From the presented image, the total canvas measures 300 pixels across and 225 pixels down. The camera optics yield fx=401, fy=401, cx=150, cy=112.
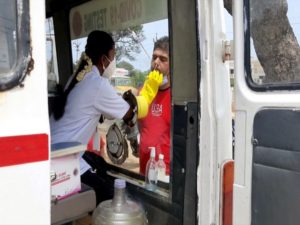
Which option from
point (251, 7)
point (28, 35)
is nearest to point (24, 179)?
point (28, 35)

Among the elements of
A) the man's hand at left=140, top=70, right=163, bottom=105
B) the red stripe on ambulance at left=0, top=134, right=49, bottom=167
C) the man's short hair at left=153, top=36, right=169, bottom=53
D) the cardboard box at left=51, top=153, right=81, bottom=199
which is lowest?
the cardboard box at left=51, top=153, right=81, bottom=199

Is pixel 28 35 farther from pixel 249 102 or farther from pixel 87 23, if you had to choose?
pixel 87 23

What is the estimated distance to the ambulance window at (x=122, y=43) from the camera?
258 cm

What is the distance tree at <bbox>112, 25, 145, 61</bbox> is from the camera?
2709mm

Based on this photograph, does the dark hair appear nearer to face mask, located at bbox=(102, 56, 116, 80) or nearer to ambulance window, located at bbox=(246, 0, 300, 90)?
face mask, located at bbox=(102, 56, 116, 80)

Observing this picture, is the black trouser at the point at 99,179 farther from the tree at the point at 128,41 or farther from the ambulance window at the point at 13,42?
the ambulance window at the point at 13,42

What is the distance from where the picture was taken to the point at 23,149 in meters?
1.15

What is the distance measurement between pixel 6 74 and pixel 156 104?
2097 mm

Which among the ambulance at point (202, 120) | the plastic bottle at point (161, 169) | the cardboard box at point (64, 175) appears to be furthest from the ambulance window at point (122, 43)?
the cardboard box at point (64, 175)

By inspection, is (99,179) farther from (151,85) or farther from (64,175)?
(64,175)

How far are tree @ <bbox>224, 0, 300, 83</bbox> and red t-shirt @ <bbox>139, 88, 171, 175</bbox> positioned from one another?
1.47 m

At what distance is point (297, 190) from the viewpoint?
136 cm

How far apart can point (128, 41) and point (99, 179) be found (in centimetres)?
98

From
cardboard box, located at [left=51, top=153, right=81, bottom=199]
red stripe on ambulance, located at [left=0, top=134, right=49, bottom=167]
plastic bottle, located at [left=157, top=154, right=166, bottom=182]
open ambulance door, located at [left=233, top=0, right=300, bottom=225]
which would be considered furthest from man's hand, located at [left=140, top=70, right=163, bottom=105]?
red stripe on ambulance, located at [left=0, top=134, right=49, bottom=167]
